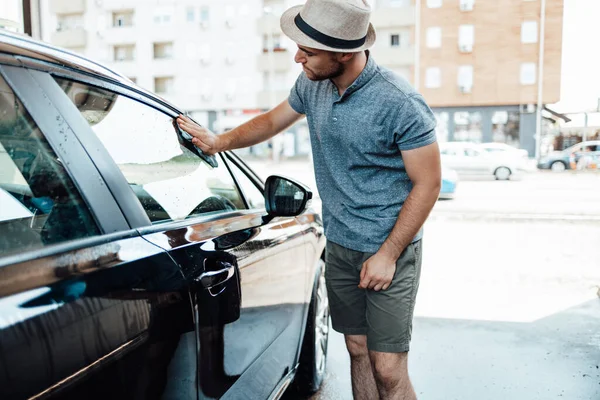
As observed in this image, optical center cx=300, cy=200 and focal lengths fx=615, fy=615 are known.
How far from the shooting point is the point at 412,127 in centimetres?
218

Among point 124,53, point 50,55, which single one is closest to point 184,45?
point 124,53

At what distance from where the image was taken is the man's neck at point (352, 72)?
2289mm

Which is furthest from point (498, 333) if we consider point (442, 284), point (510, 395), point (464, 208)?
point (464, 208)

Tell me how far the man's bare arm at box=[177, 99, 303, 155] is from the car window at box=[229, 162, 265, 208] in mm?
152

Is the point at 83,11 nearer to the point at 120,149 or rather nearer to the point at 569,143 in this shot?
the point at 569,143

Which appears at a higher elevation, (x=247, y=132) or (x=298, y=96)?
(x=298, y=96)

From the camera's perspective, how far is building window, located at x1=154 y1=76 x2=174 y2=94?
40031mm

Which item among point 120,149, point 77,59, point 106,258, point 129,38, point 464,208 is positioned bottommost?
point 464,208

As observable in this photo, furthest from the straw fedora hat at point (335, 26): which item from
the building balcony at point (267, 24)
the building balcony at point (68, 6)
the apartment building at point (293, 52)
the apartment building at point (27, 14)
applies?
the building balcony at point (68, 6)

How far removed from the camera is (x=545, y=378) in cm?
381

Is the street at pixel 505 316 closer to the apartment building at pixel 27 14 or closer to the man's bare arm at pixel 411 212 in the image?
the man's bare arm at pixel 411 212

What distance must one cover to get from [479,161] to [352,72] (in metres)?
21.4

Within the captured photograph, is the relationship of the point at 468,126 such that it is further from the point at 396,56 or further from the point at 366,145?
the point at 366,145

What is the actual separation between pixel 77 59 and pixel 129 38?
137ft
